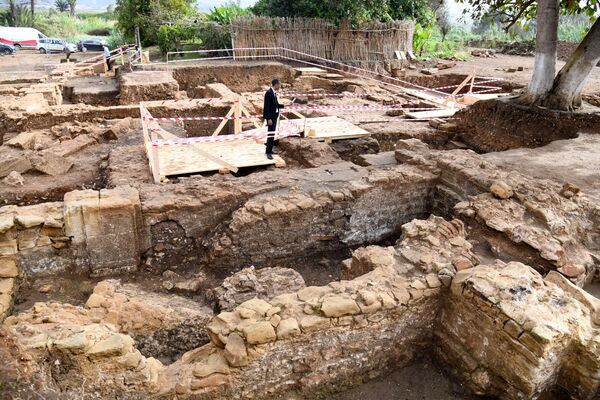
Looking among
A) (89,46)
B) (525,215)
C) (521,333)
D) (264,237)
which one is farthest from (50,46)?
(521,333)

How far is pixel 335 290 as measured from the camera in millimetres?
4227

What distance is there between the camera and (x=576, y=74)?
386 inches

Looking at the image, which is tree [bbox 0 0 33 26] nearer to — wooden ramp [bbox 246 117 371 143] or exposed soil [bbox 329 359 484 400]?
wooden ramp [bbox 246 117 371 143]

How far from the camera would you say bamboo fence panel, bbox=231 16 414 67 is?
18.1 metres

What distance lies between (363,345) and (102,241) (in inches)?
135

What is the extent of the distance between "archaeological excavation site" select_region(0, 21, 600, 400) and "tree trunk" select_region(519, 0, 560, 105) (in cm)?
63

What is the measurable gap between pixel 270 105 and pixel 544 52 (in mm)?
6484

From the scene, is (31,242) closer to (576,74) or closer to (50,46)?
(576,74)

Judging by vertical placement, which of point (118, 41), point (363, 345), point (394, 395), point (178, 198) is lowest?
point (394, 395)

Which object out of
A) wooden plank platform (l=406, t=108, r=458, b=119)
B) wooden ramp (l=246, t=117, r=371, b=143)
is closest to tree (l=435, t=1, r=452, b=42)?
wooden plank platform (l=406, t=108, r=458, b=119)

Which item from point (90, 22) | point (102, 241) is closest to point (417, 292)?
point (102, 241)

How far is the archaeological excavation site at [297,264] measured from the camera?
3.72 metres

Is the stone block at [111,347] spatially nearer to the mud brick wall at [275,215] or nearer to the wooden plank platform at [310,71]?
the mud brick wall at [275,215]

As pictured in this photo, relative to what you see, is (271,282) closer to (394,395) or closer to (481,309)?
(394,395)
